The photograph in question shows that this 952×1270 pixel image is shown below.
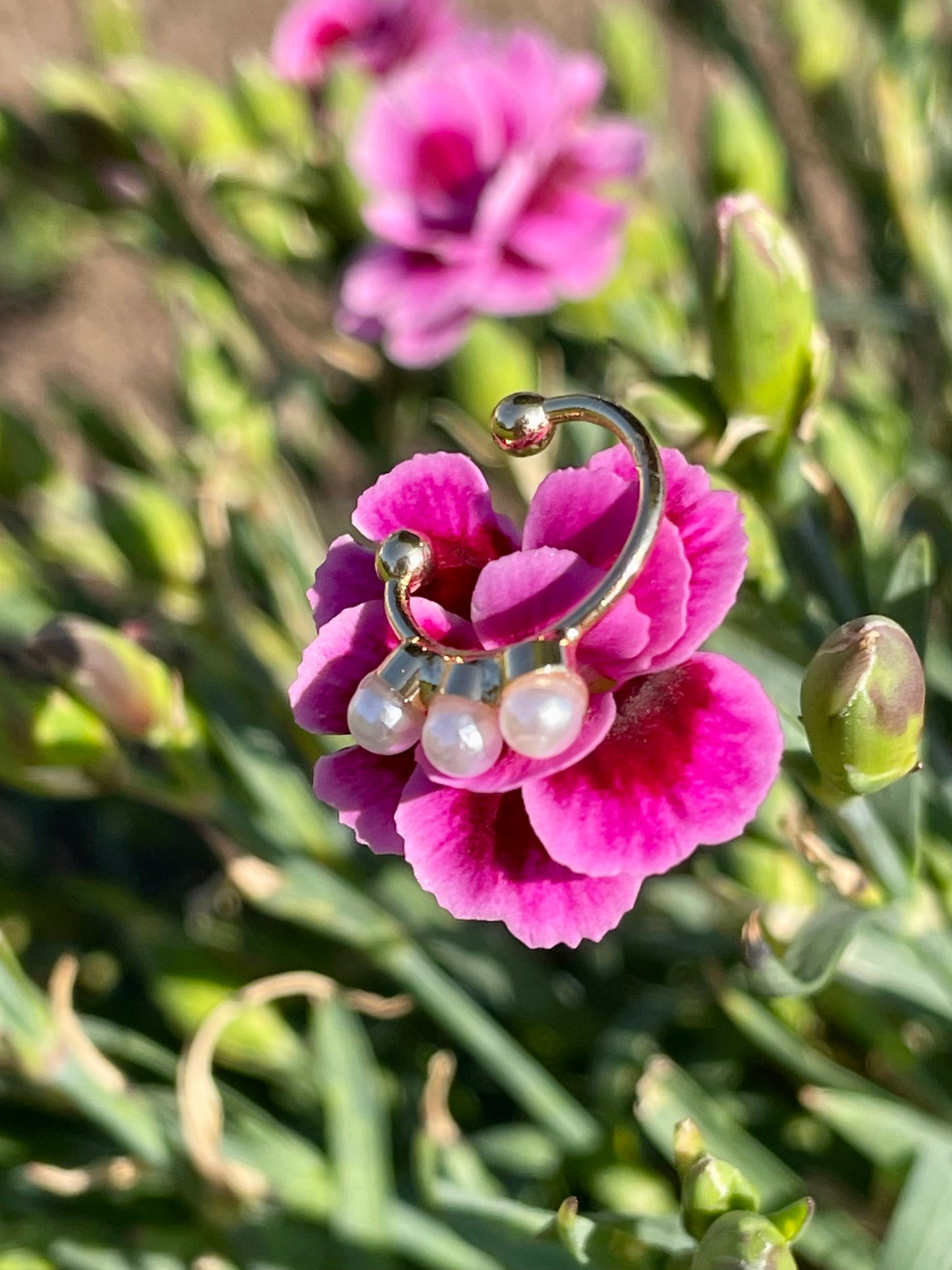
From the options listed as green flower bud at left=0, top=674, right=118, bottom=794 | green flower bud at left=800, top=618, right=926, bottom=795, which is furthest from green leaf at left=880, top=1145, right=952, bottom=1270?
green flower bud at left=0, top=674, right=118, bottom=794

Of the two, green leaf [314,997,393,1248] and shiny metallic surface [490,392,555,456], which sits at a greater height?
shiny metallic surface [490,392,555,456]

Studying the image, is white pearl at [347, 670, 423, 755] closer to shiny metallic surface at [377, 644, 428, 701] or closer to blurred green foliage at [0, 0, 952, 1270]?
shiny metallic surface at [377, 644, 428, 701]

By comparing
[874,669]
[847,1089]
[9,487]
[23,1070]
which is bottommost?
[847,1089]

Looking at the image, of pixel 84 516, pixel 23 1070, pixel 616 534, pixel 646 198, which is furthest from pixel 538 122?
pixel 23 1070

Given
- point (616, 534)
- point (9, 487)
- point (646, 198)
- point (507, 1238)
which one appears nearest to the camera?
point (616, 534)

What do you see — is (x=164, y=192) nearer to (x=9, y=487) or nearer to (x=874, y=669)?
(x=9, y=487)

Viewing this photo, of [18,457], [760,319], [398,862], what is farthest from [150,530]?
[760,319]
